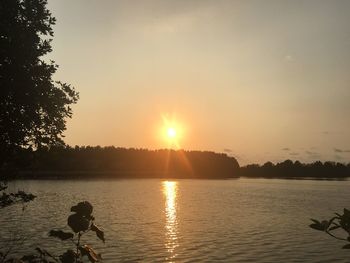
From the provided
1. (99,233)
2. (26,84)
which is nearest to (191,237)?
(26,84)

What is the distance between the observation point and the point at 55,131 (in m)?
21.5

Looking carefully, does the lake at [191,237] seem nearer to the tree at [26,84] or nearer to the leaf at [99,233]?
the tree at [26,84]

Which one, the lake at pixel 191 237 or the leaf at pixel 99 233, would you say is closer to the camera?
the leaf at pixel 99 233

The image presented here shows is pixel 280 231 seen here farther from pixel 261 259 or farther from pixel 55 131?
pixel 55 131

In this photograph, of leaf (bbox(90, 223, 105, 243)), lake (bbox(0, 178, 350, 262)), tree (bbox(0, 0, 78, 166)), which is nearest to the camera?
leaf (bbox(90, 223, 105, 243))

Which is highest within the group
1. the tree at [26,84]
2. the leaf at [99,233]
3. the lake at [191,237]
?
the tree at [26,84]

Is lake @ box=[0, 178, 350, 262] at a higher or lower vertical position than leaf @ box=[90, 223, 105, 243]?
lower

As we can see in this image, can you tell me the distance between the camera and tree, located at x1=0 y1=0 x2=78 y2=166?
62.2 feet

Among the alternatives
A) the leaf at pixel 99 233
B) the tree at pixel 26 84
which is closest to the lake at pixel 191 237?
the tree at pixel 26 84

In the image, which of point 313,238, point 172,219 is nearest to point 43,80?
point 313,238

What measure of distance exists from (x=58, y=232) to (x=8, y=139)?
14.2 meters

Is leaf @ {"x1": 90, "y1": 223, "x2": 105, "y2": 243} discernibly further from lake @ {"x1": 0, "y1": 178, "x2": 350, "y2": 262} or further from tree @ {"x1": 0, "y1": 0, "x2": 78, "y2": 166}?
lake @ {"x1": 0, "y1": 178, "x2": 350, "y2": 262}

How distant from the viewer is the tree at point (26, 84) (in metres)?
19.0

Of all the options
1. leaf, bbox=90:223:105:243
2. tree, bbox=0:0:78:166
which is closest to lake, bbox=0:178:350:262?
tree, bbox=0:0:78:166
